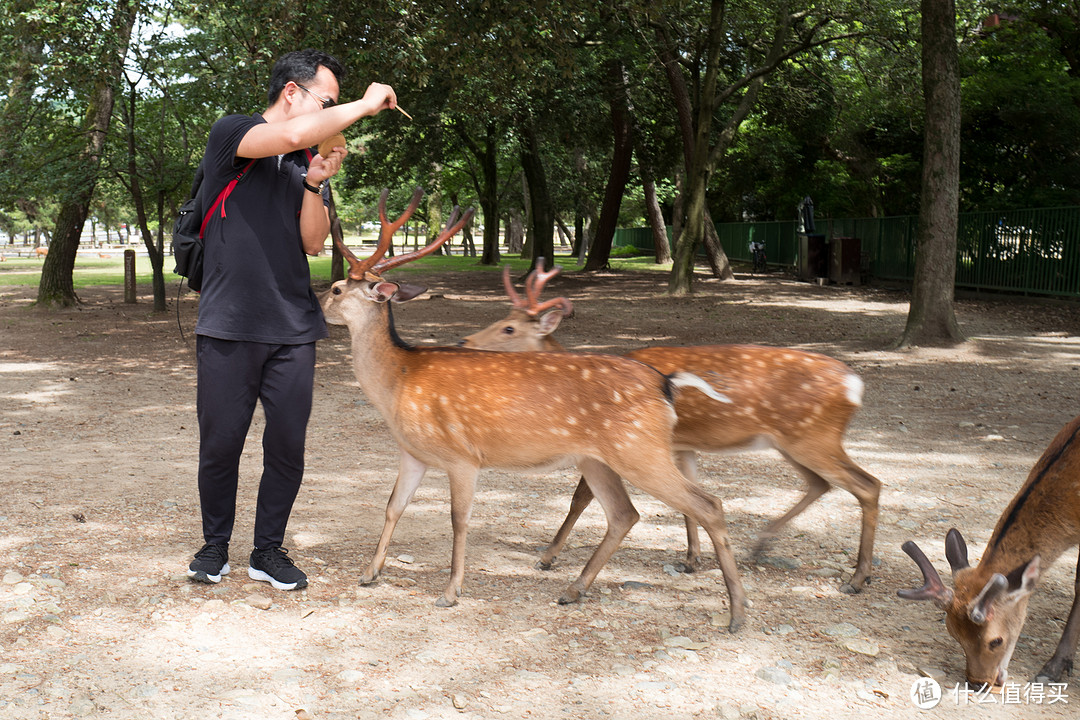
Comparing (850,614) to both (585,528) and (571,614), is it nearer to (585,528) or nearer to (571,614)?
(571,614)

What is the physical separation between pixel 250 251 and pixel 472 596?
5.66 ft

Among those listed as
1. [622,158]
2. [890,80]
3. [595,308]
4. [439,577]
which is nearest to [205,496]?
[439,577]

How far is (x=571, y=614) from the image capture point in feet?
13.3

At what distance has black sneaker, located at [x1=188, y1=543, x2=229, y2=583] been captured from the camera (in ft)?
13.8

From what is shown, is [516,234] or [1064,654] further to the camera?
[516,234]

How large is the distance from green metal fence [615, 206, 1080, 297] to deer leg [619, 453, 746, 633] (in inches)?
619

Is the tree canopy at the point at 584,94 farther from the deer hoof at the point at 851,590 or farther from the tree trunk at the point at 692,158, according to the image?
the deer hoof at the point at 851,590

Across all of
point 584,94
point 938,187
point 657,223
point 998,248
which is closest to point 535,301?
point 938,187

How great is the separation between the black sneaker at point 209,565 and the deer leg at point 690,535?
207 cm

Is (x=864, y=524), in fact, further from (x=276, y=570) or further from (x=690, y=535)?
(x=276, y=570)

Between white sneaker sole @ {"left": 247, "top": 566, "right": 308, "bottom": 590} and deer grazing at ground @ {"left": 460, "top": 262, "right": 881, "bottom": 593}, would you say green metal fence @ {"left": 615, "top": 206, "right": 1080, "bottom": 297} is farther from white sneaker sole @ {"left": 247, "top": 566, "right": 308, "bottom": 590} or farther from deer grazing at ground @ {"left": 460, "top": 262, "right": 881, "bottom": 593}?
white sneaker sole @ {"left": 247, "top": 566, "right": 308, "bottom": 590}

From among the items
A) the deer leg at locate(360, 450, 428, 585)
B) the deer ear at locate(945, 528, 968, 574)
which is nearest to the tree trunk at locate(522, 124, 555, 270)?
the deer leg at locate(360, 450, 428, 585)

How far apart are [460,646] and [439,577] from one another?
79 cm

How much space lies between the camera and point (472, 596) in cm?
422
